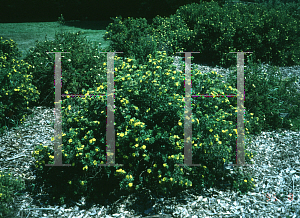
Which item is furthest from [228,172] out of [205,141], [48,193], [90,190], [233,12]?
[233,12]

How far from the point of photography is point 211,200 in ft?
11.5

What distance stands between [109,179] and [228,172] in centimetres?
155

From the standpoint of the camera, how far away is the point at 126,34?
7.44m

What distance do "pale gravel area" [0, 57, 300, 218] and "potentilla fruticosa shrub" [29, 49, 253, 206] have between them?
0.52 ft

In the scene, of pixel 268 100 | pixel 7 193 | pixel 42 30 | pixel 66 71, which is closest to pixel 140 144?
pixel 7 193

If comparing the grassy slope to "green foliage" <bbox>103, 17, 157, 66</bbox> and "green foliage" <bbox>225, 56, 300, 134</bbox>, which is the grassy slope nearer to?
"green foliage" <bbox>103, 17, 157, 66</bbox>

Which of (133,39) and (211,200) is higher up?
(133,39)

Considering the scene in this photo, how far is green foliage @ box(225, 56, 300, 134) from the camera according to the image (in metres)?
5.11

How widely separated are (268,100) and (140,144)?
3.01 meters

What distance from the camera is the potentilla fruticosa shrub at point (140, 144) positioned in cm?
337

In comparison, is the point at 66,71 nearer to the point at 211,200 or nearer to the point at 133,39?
the point at 133,39

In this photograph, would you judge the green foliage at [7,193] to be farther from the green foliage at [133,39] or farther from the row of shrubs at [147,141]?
the green foliage at [133,39]

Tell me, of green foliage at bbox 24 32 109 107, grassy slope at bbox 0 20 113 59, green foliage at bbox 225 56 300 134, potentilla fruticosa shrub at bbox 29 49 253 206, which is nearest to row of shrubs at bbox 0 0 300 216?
potentilla fruticosa shrub at bbox 29 49 253 206

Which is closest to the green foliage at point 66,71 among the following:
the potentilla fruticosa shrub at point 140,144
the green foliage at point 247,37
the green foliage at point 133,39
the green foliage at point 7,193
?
the green foliage at point 133,39
